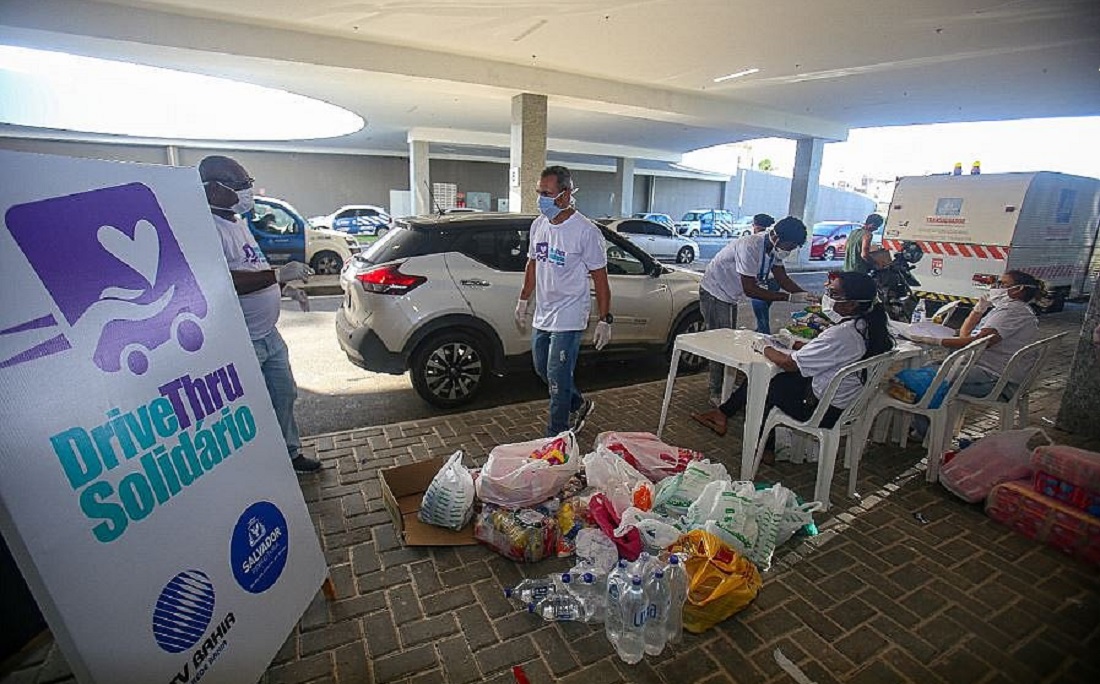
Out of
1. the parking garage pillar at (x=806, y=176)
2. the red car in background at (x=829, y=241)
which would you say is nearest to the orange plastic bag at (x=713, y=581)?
the parking garage pillar at (x=806, y=176)

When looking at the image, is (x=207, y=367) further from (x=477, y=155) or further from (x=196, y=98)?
(x=477, y=155)

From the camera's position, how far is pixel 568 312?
3.86 m

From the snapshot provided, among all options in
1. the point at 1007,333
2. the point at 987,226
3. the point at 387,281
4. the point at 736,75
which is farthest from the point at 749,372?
the point at 736,75

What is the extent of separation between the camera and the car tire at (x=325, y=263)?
12.5 m

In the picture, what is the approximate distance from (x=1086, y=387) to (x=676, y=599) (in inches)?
191

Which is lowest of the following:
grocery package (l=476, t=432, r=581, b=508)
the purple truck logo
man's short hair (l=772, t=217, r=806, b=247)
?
grocery package (l=476, t=432, r=581, b=508)

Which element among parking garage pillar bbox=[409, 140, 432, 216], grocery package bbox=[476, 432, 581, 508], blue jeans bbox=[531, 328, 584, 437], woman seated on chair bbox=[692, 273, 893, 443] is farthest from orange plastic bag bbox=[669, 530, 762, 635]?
parking garage pillar bbox=[409, 140, 432, 216]

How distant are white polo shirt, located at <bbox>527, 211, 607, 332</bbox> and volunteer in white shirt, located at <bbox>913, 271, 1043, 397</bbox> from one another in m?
2.88

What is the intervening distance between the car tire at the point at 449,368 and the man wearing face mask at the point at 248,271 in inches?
55.9

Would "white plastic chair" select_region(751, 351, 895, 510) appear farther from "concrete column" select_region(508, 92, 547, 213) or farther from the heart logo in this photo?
"concrete column" select_region(508, 92, 547, 213)

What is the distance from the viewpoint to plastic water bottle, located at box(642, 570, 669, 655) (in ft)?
7.64

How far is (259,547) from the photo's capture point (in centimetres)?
195

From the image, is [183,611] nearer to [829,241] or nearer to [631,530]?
Result: [631,530]

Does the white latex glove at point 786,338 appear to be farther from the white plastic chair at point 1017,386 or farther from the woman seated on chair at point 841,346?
the white plastic chair at point 1017,386
